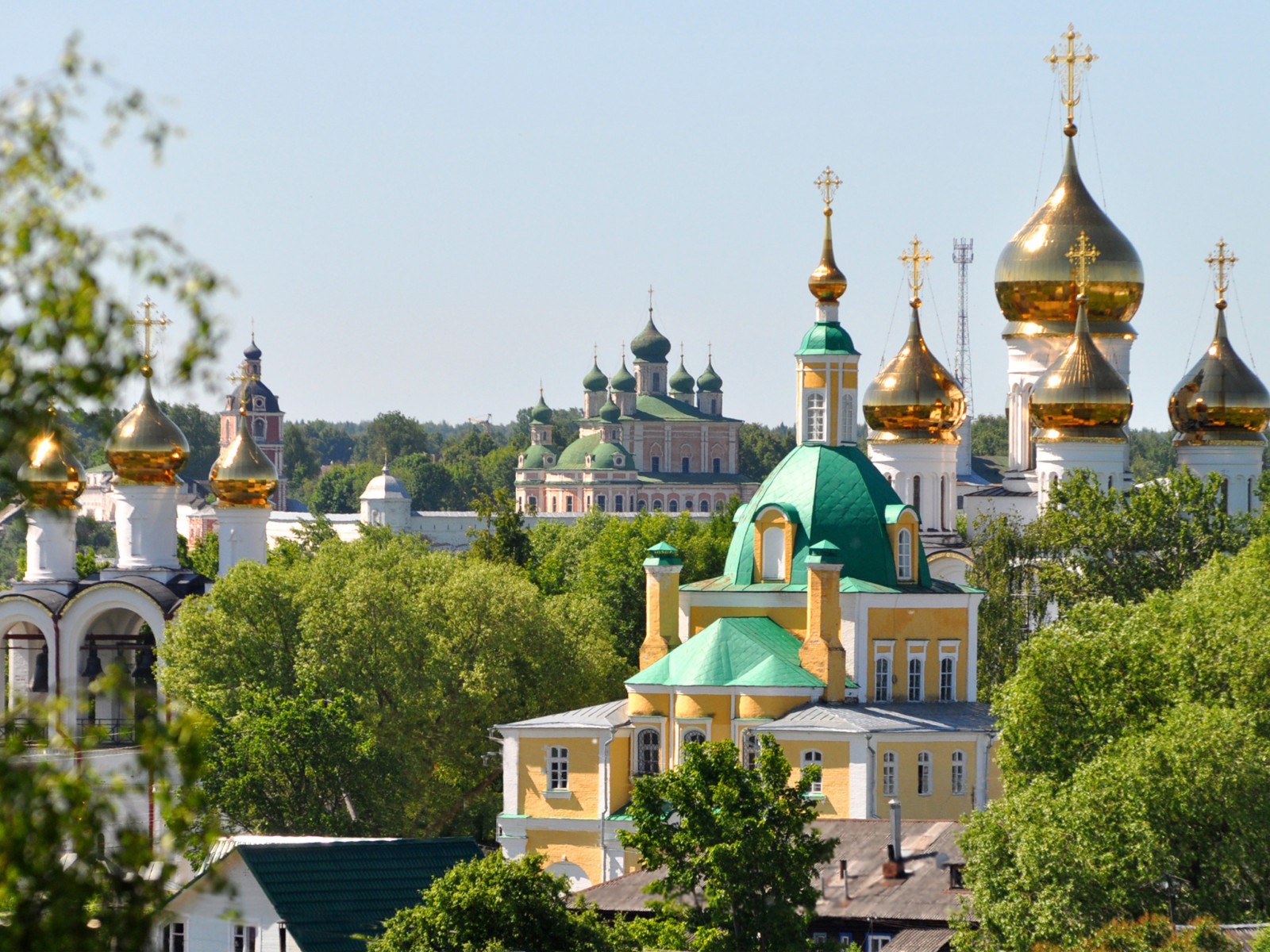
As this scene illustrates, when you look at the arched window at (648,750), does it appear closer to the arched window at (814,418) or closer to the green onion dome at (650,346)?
the arched window at (814,418)

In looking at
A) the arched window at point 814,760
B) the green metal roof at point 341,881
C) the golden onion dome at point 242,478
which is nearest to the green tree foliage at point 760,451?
the golden onion dome at point 242,478

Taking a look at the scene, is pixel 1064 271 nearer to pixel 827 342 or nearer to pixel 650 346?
pixel 827 342

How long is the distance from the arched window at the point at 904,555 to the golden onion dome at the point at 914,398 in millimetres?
11162

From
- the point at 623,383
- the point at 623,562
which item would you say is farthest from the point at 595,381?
the point at 623,562

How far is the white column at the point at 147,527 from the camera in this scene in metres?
52.3

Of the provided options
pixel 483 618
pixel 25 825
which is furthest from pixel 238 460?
pixel 25 825

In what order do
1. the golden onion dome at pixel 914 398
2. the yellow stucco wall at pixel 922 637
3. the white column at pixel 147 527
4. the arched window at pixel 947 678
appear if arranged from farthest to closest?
the white column at pixel 147 527 < the golden onion dome at pixel 914 398 < the arched window at pixel 947 678 < the yellow stucco wall at pixel 922 637

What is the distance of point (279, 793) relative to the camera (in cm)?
3525

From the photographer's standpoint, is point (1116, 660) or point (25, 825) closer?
point (25, 825)

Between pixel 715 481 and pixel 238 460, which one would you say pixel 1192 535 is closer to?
pixel 238 460

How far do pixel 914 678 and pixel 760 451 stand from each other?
102210 millimetres

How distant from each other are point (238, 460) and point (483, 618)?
13786 millimetres

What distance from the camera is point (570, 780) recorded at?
3631 centimetres

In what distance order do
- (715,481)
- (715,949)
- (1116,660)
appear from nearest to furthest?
(715,949) → (1116,660) → (715,481)
